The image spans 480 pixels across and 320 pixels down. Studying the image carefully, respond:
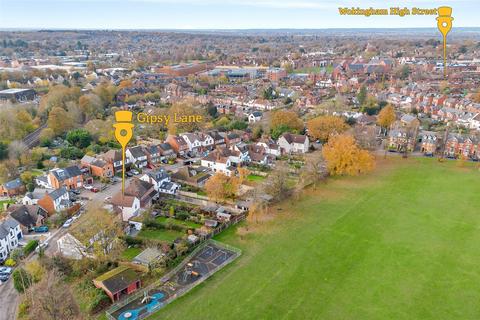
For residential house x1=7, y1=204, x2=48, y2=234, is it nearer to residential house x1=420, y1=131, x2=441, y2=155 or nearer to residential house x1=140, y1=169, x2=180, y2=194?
residential house x1=140, y1=169, x2=180, y2=194

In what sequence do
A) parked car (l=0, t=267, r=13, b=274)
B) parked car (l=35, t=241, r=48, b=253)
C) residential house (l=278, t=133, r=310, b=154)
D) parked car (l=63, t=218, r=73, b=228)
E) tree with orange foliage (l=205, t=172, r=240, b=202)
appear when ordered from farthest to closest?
1. residential house (l=278, t=133, r=310, b=154)
2. tree with orange foliage (l=205, t=172, r=240, b=202)
3. parked car (l=63, t=218, r=73, b=228)
4. parked car (l=35, t=241, r=48, b=253)
5. parked car (l=0, t=267, r=13, b=274)

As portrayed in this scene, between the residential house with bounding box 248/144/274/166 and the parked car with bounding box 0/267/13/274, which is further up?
the residential house with bounding box 248/144/274/166

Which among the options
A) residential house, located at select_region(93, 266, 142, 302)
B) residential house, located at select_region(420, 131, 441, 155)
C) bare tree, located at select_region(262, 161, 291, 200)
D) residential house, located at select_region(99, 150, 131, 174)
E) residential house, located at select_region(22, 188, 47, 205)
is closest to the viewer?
residential house, located at select_region(93, 266, 142, 302)

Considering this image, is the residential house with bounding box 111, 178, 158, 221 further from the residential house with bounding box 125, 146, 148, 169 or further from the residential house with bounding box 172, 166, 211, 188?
the residential house with bounding box 125, 146, 148, 169

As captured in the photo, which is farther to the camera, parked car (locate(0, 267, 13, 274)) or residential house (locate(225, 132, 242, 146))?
residential house (locate(225, 132, 242, 146))

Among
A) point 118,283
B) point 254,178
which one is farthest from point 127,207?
point 254,178

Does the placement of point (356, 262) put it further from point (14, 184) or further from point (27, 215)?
point (14, 184)

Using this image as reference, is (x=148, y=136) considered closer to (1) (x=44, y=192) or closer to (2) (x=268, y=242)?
(1) (x=44, y=192)

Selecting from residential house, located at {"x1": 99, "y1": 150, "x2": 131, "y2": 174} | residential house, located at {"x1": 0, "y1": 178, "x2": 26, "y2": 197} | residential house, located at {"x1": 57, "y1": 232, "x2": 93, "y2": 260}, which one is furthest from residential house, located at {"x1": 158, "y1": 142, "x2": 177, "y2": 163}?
residential house, located at {"x1": 57, "y1": 232, "x2": 93, "y2": 260}

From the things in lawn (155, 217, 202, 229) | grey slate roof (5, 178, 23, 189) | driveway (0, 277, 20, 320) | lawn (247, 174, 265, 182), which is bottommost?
driveway (0, 277, 20, 320)
